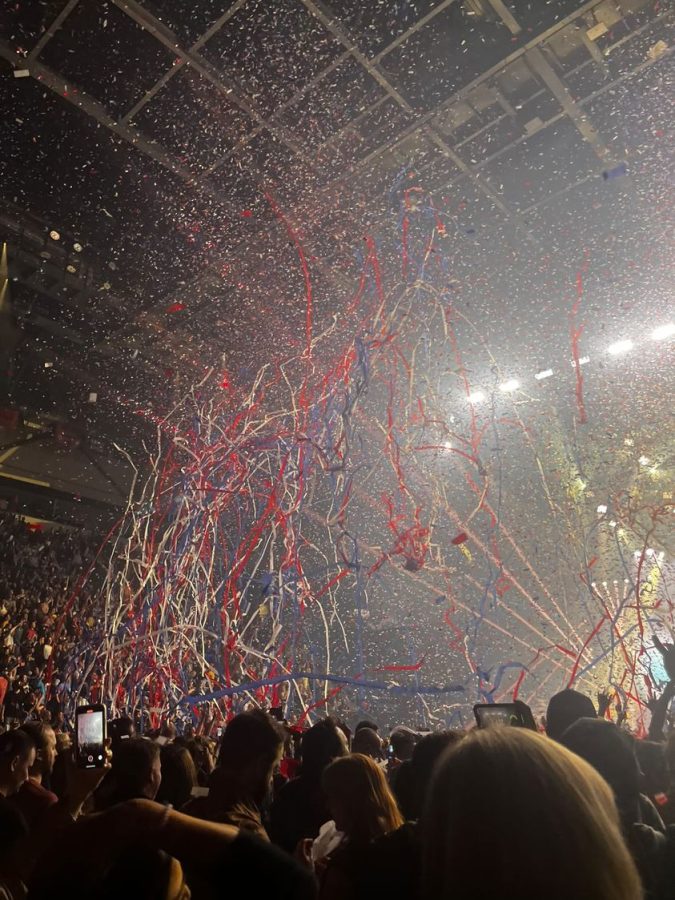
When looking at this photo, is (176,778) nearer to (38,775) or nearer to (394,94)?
(38,775)

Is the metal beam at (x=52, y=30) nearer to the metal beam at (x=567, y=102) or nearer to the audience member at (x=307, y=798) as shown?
the metal beam at (x=567, y=102)

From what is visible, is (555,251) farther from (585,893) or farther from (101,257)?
(585,893)

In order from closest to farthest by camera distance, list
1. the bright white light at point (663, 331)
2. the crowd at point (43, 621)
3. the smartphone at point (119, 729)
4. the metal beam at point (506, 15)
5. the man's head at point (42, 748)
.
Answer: the man's head at point (42, 748) → the smartphone at point (119, 729) → the metal beam at point (506, 15) → the crowd at point (43, 621) → the bright white light at point (663, 331)

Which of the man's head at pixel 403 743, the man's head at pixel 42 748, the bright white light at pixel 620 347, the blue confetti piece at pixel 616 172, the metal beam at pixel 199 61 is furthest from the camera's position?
the bright white light at pixel 620 347

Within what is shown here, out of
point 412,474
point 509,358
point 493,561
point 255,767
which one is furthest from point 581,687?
point 255,767

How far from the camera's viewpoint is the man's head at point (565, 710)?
2.40 m

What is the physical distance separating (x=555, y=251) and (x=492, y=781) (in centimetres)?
1084

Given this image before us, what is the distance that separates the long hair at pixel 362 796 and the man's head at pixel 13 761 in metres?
1.36

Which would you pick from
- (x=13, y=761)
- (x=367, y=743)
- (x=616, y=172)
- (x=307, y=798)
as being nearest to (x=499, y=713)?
Answer: (x=307, y=798)

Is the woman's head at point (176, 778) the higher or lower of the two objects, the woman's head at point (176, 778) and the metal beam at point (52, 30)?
the lower

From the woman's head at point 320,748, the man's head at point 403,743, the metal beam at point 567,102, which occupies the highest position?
the metal beam at point 567,102

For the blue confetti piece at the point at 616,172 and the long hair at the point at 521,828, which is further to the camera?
the blue confetti piece at the point at 616,172

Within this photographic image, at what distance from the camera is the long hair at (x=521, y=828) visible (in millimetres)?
673

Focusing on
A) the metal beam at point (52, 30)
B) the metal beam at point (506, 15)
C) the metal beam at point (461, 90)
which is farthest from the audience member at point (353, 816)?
the metal beam at point (52, 30)
